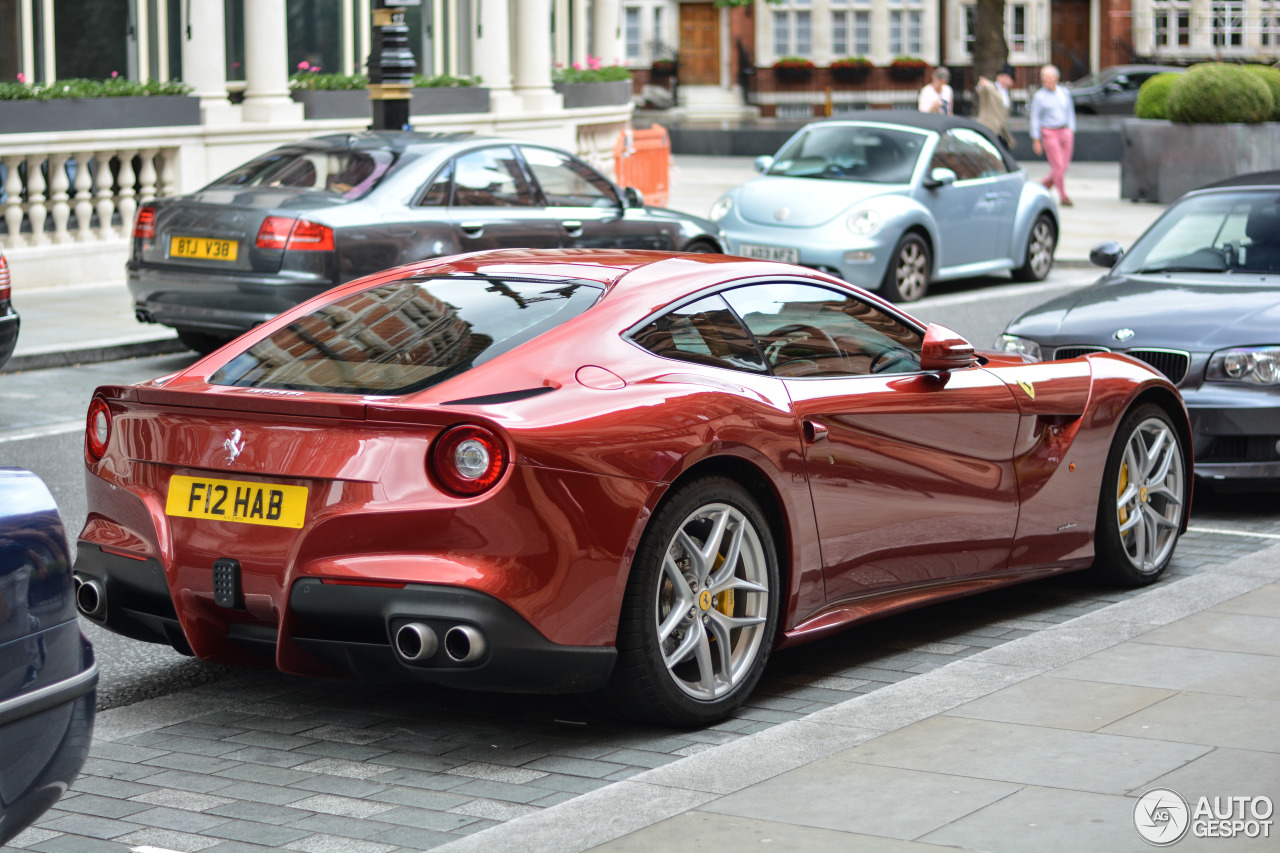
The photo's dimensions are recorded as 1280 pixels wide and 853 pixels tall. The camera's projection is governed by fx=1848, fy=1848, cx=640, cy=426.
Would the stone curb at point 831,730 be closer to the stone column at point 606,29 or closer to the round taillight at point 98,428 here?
the round taillight at point 98,428

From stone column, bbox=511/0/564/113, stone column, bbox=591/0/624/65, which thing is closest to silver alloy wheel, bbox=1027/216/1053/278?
stone column, bbox=511/0/564/113

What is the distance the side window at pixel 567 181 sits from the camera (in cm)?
1345

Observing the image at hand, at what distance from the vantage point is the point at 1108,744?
479 cm

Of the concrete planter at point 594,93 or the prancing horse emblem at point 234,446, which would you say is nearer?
the prancing horse emblem at point 234,446

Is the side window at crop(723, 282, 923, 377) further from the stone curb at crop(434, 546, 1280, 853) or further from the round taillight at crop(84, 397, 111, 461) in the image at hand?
the round taillight at crop(84, 397, 111, 461)

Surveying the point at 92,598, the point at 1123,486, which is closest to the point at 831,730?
the point at 92,598

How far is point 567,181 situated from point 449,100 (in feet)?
29.3

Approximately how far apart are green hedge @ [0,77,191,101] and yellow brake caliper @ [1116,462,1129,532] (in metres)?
12.3

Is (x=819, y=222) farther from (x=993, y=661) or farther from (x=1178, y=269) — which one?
(x=993, y=661)

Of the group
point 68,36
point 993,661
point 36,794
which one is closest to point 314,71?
point 68,36

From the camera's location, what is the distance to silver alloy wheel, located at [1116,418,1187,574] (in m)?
6.90

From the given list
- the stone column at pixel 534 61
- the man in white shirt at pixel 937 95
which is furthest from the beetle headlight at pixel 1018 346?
the man in white shirt at pixel 937 95

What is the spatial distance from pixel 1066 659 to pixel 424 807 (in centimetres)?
220

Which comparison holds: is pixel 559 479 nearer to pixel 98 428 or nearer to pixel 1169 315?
pixel 98 428
